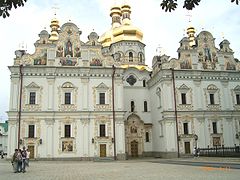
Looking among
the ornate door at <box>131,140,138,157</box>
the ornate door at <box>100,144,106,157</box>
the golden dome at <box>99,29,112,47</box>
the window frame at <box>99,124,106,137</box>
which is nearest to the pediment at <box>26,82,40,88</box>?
the window frame at <box>99,124,106,137</box>

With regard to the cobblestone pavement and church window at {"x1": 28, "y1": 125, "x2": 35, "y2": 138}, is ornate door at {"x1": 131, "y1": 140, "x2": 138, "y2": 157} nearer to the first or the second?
church window at {"x1": 28, "y1": 125, "x2": 35, "y2": 138}

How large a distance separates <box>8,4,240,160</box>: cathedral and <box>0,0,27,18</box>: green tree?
3078 centimetres

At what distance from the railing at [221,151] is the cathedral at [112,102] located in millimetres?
1994

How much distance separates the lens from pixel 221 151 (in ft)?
107

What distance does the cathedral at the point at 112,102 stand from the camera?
35.7 metres

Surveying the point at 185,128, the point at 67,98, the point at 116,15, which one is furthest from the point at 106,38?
the point at 185,128

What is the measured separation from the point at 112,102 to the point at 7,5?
31.7m

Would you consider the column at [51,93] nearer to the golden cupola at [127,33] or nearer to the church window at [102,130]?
the church window at [102,130]

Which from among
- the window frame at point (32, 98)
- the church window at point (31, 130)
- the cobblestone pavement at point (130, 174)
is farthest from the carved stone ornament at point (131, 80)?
the cobblestone pavement at point (130, 174)

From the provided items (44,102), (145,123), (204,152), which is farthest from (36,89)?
(204,152)

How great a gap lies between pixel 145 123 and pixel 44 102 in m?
14.3

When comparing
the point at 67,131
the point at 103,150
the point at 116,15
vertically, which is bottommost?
the point at 103,150

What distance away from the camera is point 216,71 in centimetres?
4106

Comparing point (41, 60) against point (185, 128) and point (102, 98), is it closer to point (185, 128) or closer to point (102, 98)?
point (102, 98)
